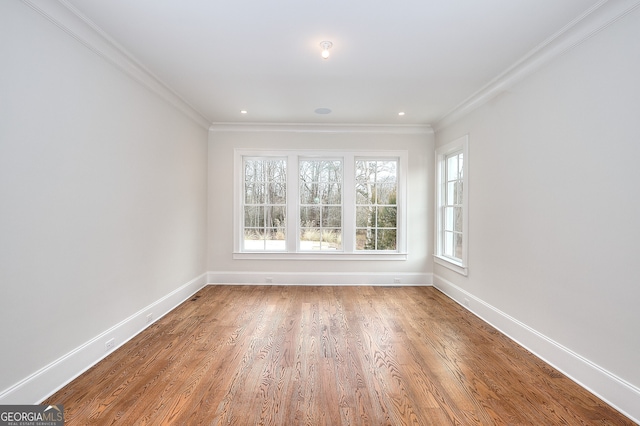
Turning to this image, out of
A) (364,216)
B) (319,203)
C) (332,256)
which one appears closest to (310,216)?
(319,203)

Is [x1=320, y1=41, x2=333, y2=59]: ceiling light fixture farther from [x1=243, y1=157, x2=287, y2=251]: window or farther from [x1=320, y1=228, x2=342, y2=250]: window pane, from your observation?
[x1=320, y1=228, x2=342, y2=250]: window pane

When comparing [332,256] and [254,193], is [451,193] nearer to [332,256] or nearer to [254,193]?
[332,256]

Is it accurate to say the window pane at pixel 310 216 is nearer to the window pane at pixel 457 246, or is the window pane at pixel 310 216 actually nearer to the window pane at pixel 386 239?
the window pane at pixel 386 239

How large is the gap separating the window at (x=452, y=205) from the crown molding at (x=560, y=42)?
2.61ft

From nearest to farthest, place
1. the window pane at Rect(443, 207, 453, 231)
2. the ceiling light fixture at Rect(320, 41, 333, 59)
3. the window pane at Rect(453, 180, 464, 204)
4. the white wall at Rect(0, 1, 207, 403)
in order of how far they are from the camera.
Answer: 1. the white wall at Rect(0, 1, 207, 403)
2. the ceiling light fixture at Rect(320, 41, 333, 59)
3. the window pane at Rect(453, 180, 464, 204)
4. the window pane at Rect(443, 207, 453, 231)

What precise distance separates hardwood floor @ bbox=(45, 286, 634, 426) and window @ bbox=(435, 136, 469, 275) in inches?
41.0

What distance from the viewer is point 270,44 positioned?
2.67m

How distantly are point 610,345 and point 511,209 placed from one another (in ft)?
4.76

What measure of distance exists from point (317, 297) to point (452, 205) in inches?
97.4

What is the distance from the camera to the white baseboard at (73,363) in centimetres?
193

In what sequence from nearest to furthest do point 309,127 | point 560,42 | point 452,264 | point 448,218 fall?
point 560,42 → point 452,264 → point 448,218 → point 309,127

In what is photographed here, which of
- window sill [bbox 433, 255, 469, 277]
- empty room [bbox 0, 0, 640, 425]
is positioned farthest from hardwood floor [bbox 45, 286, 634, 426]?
window sill [bbox 433, 255, 469, 277]

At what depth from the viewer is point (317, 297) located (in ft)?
14.9

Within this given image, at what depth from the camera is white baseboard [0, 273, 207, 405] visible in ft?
6.33
